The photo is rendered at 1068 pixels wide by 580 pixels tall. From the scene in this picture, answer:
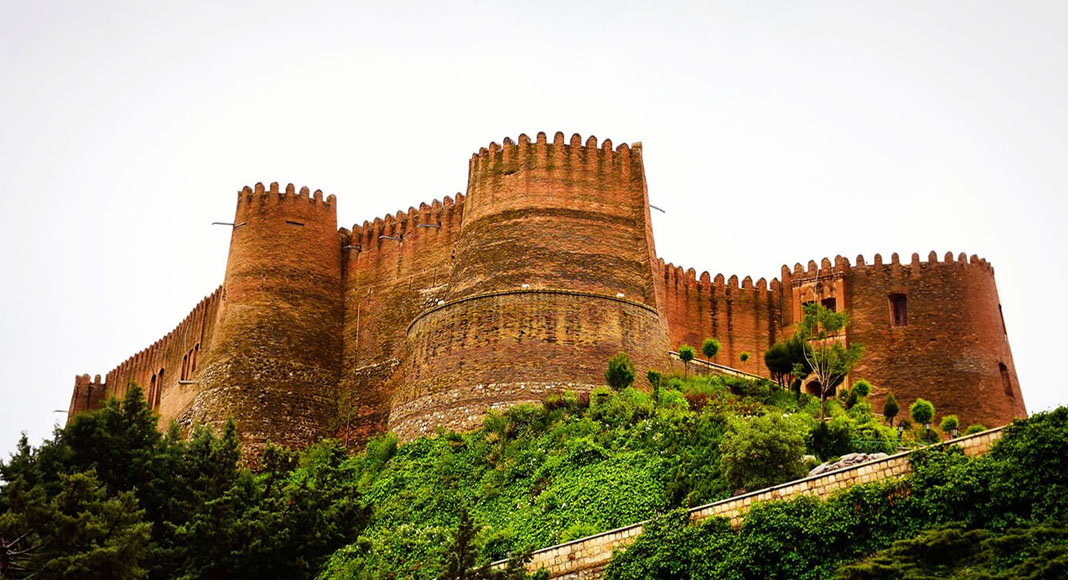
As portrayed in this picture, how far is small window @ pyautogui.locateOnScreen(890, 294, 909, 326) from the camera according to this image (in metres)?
37.9

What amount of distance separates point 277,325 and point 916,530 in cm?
2142

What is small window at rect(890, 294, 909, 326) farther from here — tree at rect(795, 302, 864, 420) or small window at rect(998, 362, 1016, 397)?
small window at rect(998, 362, 1016, 397)

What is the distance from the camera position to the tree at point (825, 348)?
3294 centimetres

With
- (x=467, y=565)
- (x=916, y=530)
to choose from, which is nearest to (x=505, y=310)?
(x=467, y=565)

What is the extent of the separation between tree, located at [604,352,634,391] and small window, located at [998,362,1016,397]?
1127cm

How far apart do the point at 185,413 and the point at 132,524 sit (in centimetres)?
1671

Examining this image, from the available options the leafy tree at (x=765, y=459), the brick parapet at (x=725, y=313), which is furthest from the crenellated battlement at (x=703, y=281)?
the leafy tree at (x=765, y=459)

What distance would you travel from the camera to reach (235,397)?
119 feet

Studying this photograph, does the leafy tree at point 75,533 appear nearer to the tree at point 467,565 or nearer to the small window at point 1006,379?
the tree at point 467,565

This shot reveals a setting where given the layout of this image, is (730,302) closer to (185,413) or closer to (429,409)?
(429,409)

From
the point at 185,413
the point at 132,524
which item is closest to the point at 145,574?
the point at 132,524

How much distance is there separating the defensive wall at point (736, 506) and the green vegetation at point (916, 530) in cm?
24

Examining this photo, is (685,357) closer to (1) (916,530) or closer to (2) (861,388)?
(2) (861,388)

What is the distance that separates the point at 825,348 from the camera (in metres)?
34.5
